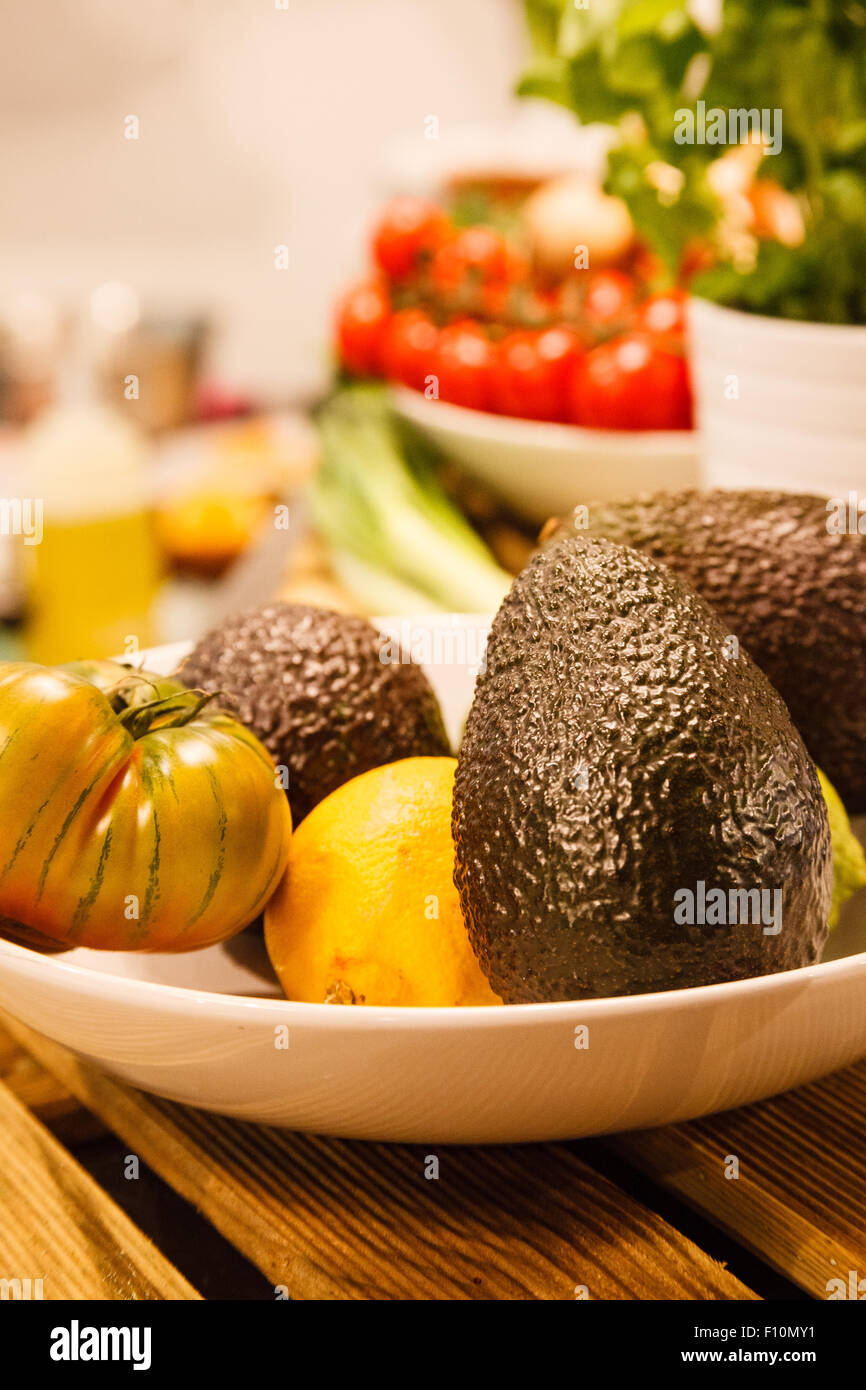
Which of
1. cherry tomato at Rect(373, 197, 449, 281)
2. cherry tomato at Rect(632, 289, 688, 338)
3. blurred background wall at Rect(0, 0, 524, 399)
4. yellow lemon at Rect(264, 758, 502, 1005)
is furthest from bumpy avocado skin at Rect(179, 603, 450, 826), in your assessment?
blurred background wall at Rect(0, 0, 524, 399)

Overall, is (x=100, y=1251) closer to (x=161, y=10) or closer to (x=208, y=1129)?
(x=208, y=1129)

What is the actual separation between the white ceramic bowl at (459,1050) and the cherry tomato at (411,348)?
123cm

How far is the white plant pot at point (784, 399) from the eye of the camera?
109cm

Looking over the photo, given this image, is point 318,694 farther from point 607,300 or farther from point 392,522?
point 607,300

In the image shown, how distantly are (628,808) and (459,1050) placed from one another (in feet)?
0.38

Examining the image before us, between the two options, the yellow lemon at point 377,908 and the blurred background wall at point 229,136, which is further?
the blurred background wall at point 229,136

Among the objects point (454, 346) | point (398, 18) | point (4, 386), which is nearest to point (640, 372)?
point (454, 346)

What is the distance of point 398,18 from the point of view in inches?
179

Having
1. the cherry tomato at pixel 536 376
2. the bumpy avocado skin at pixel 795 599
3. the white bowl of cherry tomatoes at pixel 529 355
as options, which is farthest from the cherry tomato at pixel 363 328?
the bumpy avocado skin at pixel 795 599

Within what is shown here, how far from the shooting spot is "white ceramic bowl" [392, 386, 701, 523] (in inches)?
53.2

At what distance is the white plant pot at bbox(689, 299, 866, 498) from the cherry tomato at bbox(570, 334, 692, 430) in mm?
220

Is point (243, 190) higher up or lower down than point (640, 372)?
higher up

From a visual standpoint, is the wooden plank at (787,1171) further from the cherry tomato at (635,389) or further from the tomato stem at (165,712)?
the cherry tomato at (635,389)
